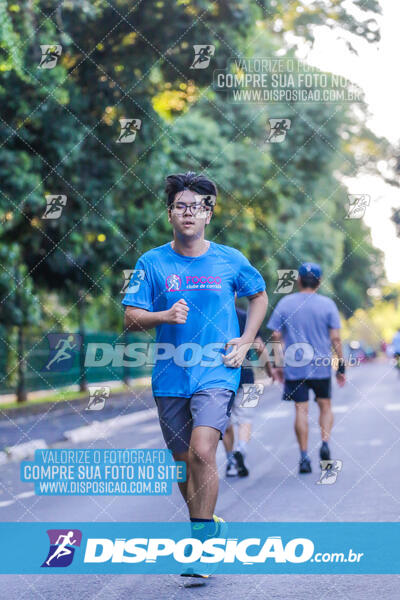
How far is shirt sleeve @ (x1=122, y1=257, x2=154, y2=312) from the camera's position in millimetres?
5555

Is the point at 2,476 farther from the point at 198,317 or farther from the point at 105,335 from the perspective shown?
the point at 105,335

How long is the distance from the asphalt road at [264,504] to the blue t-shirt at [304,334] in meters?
0.93

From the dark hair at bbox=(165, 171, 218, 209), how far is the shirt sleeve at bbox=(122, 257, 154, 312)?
1.20ft

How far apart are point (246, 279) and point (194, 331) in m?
0.46

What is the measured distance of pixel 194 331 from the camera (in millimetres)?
5438

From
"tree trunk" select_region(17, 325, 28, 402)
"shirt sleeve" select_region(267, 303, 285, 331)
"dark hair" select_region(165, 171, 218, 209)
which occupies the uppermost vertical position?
"dark hair" select_region(165, 171, 218, 209)

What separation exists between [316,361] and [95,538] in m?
3.77

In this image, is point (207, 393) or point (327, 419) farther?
point (327, 419)

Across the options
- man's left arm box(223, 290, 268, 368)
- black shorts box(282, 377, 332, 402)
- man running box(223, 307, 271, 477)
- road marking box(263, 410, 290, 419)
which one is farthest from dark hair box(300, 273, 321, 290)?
road marking box(263, 410, 290, 419)

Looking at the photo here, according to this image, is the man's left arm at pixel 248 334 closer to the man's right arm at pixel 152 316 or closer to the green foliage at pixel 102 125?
the man's right arm at pixel 152 316

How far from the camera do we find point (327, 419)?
985 centimetres

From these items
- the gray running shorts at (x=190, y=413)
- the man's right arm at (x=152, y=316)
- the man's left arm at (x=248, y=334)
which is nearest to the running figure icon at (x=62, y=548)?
the gray running shorts at (x=190, y=413)

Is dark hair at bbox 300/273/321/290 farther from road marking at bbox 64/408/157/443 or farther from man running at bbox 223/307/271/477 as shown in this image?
road marking at bbox 64/408/157/443

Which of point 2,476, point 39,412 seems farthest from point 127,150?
point 2,476
